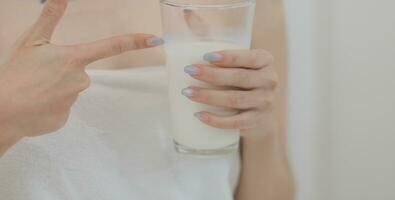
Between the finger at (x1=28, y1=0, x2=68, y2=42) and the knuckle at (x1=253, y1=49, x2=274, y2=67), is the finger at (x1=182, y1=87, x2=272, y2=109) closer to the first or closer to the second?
the knuckle at (x1=253, y1=49, x2=274, y2=67)

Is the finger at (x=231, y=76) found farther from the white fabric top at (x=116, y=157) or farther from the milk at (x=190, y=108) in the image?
the white fabric top at (x=116, y=157)

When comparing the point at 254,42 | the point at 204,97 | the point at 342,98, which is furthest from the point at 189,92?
the point at 342,98

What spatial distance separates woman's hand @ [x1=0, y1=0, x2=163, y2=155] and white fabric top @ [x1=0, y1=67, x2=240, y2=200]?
0.13 meters

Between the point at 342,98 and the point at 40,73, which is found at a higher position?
the point at 40,73

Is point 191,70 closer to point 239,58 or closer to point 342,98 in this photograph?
point 239,58

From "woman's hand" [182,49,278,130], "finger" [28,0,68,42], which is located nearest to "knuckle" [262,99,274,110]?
"woman's hand" [182,49,278,130]

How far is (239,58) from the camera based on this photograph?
0.54 meters

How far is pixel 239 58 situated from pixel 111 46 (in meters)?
0.13

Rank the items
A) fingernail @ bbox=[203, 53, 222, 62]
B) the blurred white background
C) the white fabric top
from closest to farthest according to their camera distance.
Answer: fingernail @ bbox=[203, 53, 222, 62] → the white fabric top → the blurred white background

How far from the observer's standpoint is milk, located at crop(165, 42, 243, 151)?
535 millimetres

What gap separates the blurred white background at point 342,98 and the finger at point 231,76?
1.71ft

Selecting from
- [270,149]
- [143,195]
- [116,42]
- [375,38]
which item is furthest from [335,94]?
[116,42]

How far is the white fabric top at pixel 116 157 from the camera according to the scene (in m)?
0.66

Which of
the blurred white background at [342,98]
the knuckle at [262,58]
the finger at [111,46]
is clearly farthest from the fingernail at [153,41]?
the blurred white background at [342,98]
